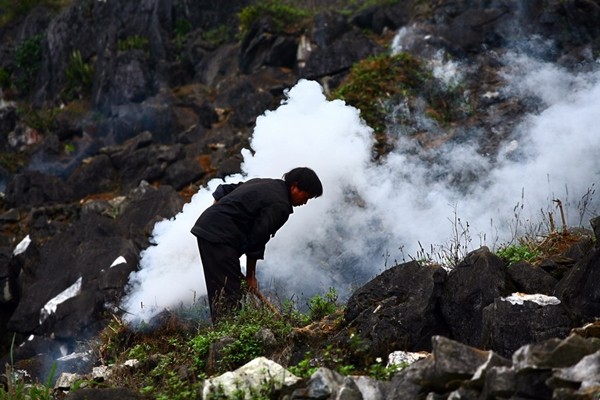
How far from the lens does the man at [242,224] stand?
5.82m

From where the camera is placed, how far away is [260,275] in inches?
325

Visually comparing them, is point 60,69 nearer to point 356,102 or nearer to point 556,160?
point 356,102

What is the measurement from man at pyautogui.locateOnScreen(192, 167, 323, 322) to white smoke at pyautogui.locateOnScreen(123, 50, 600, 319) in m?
1.84

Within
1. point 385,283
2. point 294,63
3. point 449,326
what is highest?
point 294,63

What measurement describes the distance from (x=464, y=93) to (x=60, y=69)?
36.0 feet

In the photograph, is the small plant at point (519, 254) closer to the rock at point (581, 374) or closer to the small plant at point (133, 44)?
the rock at point (581, 374)

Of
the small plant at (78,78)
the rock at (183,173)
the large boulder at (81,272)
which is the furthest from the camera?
the small plant at (78,78)

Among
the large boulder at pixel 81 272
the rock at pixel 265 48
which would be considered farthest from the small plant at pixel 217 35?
the large boulder at pixel 81 272

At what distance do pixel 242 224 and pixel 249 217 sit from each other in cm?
8

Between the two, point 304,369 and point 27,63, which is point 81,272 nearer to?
point 304,369

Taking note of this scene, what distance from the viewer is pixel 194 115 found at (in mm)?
15742

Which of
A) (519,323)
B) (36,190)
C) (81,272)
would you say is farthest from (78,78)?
(519,323)

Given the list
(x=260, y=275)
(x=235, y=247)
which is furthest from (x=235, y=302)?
(x=260, y=275)

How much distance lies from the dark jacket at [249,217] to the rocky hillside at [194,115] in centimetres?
94
